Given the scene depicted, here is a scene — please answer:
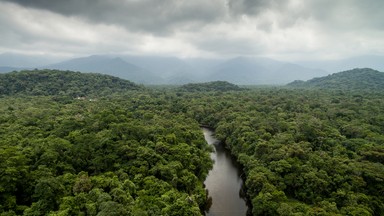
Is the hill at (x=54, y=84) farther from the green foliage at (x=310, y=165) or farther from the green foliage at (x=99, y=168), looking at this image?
the green foliage at (x=310, y=165)

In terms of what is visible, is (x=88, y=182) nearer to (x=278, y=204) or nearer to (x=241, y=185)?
(x=278, y=204)

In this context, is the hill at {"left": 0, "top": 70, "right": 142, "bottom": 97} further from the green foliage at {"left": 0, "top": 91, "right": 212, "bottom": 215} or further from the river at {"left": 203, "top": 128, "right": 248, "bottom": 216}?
the river at {"left": 203, "top": 128, "right": 248, "bottom": 216}

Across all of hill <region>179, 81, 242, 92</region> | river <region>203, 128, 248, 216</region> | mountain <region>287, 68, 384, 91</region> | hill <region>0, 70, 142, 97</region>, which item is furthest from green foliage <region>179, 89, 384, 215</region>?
mountain <region>287, 68, 384, 91</region>

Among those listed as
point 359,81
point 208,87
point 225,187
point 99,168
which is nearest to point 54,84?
point 99,168

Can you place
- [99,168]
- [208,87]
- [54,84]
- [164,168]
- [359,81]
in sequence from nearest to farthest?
1. [99,168]
2. [164,168]
3. [54,84]
4. [208,87]
5. [359,81]

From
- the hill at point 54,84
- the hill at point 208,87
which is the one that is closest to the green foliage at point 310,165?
the hill at point 54,84

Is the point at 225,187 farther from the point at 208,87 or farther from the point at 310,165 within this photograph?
the point at 208,87

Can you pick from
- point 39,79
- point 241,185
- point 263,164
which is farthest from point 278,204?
point 39,79
